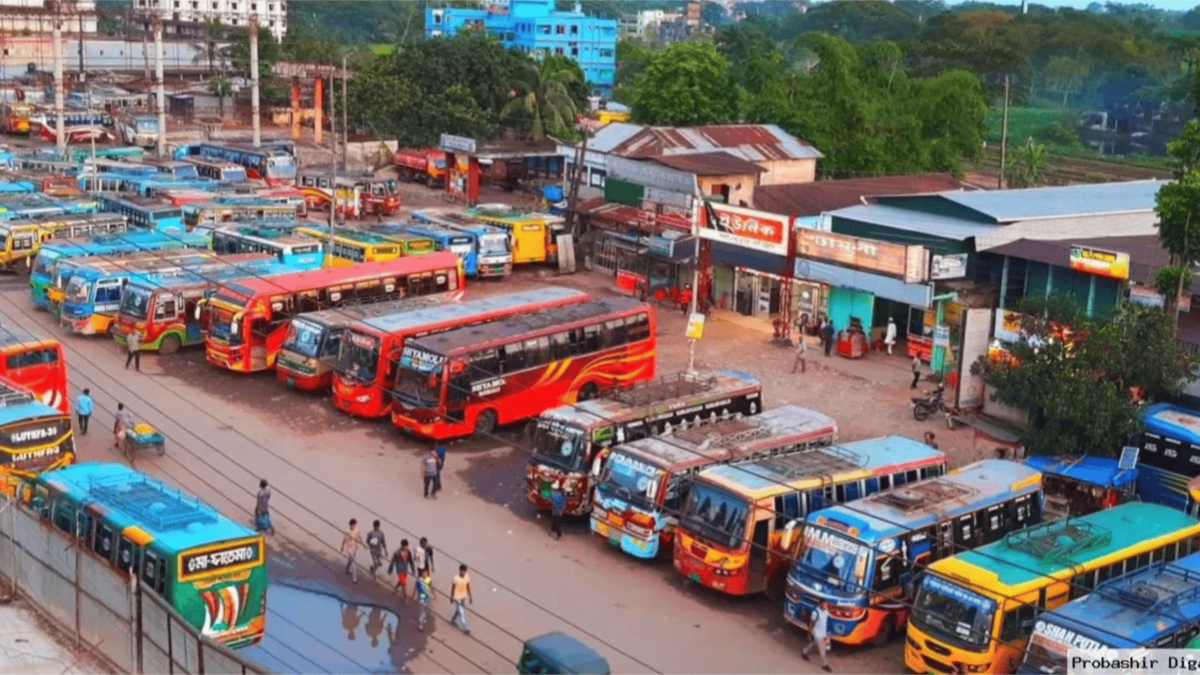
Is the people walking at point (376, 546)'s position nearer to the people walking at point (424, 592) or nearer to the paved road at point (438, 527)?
the paved road at point (438, 527)

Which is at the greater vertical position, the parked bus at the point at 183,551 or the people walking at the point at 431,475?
the parked bus at the point at 183,551

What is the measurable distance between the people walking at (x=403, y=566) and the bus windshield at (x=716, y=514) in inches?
154

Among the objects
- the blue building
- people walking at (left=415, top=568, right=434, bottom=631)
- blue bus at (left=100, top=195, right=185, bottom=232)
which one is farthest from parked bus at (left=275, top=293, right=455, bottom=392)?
the blue building

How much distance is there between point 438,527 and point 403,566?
104 inches

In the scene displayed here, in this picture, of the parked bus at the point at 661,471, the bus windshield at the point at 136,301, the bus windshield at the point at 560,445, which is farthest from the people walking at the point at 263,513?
the bus windshield at the point at 136,301

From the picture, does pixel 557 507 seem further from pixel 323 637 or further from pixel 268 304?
pixel 268 304

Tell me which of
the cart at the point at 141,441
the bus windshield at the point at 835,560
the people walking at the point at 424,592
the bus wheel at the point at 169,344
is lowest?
the people walking at the point at 424,592

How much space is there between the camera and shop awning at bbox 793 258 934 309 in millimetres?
31031

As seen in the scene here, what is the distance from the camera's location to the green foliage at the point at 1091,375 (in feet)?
74.1

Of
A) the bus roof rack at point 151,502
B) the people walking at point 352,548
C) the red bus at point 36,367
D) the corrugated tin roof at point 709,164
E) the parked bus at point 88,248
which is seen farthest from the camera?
the corrugated tin roof at point 709,164

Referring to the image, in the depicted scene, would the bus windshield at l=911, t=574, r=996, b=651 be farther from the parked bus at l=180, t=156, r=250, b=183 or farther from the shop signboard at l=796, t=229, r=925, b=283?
the parked bus at l=180, t=156, r=250, b=183

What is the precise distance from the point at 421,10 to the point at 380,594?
484 ft

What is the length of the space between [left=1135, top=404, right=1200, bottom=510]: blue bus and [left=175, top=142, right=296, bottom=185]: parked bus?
3822cm

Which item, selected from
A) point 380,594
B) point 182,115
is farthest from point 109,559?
point 182,115
